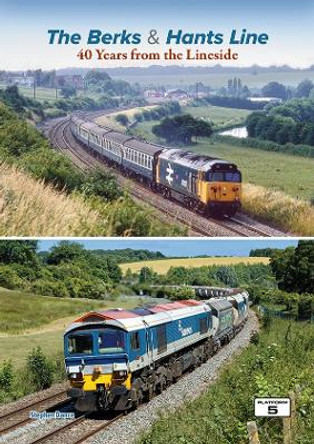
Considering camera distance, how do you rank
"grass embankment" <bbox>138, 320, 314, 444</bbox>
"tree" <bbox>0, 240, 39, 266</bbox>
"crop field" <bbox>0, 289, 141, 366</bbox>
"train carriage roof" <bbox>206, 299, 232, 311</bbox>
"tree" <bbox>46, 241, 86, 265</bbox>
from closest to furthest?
"grass embankment" <bbox>138, 320, 314, 444</bbox> → "tree" <bbox>0, 240, 39, 266</bbox> → "tree" <bbox>46, 241, 86, 265</bbox> → "crop field" <bbox>0, 289, 141, 366</bbox> → "train carriage roof" <bbox>206, 299, 232, 311</bbox>

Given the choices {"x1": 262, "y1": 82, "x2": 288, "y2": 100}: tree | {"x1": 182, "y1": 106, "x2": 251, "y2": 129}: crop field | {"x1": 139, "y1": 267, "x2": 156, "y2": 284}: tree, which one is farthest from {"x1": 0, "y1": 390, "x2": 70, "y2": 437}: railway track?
{"x1": 262, "y1": 82, "x2": 288, "y2": 100}: tree

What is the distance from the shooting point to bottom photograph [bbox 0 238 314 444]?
8.28 metres

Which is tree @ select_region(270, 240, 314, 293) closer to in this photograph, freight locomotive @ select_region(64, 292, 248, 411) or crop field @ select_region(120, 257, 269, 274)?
crop field @ select_region(120, 257, 269, 274)

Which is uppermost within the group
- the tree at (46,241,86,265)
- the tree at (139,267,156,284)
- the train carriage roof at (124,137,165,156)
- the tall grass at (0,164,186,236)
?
the train carriage roof at (124,137,165,156)

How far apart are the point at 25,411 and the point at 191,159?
3.44m

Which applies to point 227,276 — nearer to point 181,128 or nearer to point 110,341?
point 110,341

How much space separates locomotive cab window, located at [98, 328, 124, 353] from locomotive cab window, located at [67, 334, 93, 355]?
0.12 meters

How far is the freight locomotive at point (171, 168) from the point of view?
31.8 feet

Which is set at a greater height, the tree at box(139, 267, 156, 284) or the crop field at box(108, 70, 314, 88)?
the crop field at box(108, 70, 314, 88)

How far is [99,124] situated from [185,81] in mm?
1278

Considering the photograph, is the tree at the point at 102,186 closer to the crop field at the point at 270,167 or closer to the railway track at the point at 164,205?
the railway track at the point at 164,205

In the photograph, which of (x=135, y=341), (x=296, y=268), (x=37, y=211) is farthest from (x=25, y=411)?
(x=296, y=268)

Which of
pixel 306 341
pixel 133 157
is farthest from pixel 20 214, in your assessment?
pixel 306 341

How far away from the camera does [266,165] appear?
9.73 metres
